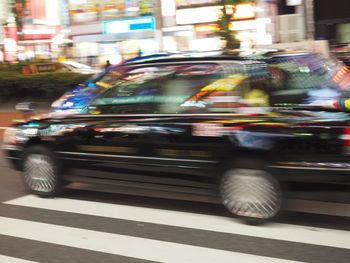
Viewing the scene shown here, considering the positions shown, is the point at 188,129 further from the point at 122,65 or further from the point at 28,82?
the point at 28,82

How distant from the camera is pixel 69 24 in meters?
31.5

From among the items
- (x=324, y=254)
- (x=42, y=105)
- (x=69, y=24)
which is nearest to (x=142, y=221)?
(x=324, y=254)

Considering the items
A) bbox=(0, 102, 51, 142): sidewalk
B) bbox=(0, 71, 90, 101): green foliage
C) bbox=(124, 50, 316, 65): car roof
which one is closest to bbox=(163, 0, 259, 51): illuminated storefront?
bbox=(0, 71, 90, 101): green foliage

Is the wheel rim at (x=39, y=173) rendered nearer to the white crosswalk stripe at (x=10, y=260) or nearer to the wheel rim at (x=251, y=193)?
the white crosswalk stripe at (x=10, y=260)

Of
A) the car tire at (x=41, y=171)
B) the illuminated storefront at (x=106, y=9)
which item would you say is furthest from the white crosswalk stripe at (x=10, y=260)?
the illuminated storefront at (x=106, y=9)

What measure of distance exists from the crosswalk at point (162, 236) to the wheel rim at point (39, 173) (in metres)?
0.38

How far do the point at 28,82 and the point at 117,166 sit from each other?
911 centimetres

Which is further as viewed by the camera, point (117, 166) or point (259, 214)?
point (117, 166)

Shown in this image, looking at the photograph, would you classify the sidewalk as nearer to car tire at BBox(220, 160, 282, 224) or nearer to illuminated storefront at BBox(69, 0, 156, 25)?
car tire at BBox(220, 160, 282, 224)

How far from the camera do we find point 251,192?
4.28m

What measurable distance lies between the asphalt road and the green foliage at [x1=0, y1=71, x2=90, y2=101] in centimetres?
734

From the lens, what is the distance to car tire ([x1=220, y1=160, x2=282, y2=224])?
419 cm

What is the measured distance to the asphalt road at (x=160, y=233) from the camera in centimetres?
381

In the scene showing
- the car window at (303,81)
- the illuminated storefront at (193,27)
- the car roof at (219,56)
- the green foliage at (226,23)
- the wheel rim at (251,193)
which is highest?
the illuminated storefront at (193,27)
